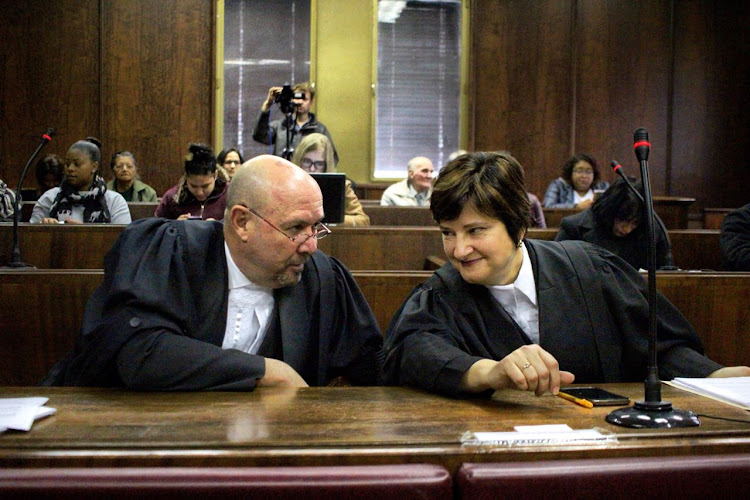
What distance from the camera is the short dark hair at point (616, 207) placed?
3.79 m

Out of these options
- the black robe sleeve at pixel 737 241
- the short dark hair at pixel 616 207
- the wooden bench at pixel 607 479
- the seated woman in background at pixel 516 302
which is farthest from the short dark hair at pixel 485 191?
the black robe sleeve at pixel 737 241

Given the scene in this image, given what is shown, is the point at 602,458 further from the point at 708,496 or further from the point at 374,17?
the point at 374,17

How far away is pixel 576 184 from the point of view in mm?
7637

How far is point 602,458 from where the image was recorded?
3.54 ft

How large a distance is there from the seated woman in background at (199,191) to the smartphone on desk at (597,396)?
3860mm

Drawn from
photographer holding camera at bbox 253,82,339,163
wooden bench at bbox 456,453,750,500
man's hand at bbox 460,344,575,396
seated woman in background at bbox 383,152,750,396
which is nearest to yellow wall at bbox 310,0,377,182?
photographer holding camera at bbox 253,82,339,163

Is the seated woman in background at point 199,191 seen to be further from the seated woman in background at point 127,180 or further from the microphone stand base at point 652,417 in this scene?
the microphone stand base at point 652,417

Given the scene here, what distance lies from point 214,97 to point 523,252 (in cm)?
725

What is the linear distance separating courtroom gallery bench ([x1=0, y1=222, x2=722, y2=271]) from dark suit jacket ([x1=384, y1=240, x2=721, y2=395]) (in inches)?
87.1

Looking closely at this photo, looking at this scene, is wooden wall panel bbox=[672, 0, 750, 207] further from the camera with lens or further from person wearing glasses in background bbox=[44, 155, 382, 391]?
person wearing glasses in background bbox=[44, 155, 382, 391]

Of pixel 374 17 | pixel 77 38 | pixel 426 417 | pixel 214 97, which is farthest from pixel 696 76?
pixel 426 417

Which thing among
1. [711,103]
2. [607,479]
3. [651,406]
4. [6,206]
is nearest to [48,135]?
[6,206]

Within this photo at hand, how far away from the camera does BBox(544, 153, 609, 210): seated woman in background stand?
7.60 meters

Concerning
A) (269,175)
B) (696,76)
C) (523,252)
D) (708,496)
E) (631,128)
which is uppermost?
(696,76)
